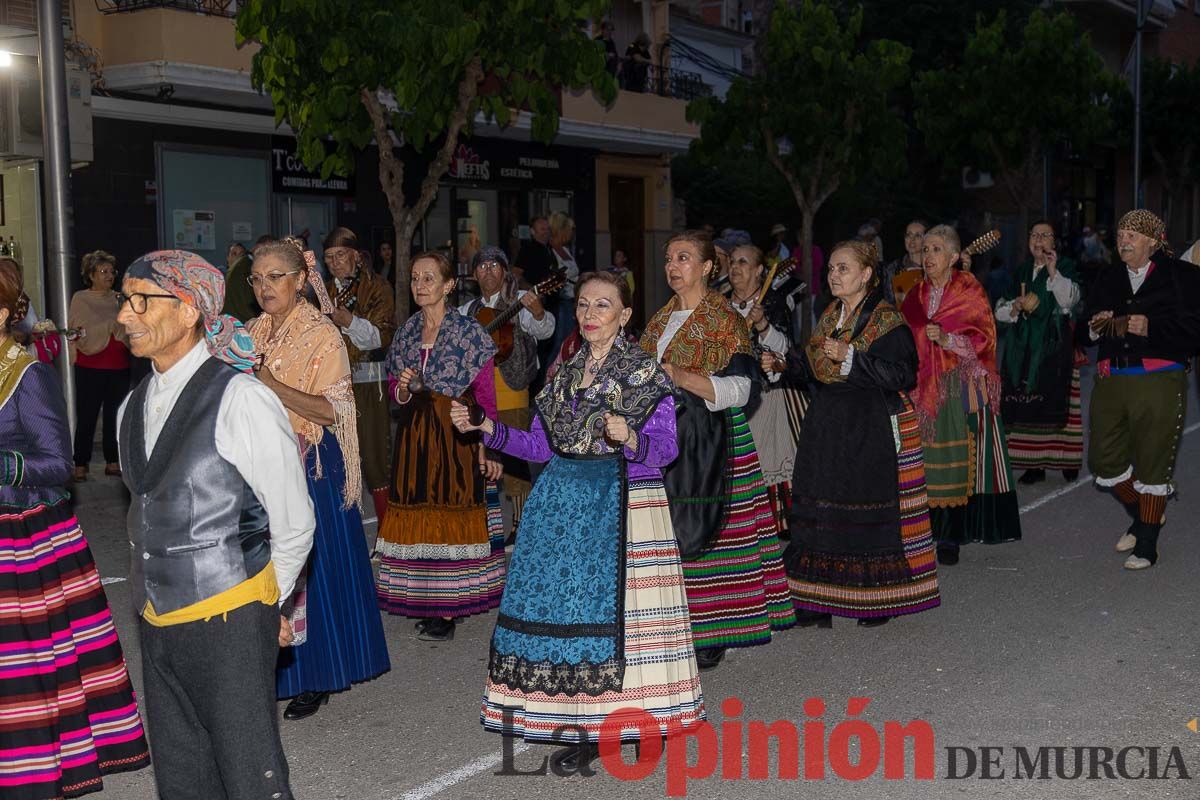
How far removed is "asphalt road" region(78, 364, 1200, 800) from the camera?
5.00 metres

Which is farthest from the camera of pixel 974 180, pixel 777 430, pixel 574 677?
pixel 974 180

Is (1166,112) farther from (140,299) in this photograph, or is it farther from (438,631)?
(140,299)

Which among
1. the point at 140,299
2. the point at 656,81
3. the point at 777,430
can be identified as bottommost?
the point at 777,430

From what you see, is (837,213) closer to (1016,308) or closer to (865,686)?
(1016,308)

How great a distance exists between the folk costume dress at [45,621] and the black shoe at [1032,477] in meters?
8.30

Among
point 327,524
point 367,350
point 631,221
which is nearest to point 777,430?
point 367,350

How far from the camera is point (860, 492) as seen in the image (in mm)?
7043

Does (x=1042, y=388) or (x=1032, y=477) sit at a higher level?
(x=1042, y=388)

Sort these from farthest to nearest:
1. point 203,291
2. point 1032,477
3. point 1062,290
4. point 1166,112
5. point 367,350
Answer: point 1166,112 → point 1032,477 → point 1062,290 → point 367,350 → point 203,291

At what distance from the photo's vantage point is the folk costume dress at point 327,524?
565 centimetres

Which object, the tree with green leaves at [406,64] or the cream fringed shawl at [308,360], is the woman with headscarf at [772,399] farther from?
the tree with green leaves at [406,64]

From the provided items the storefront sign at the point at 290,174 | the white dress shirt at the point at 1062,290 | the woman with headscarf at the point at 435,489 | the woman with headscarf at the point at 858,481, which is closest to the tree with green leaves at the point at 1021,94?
the storefront sign at the point at 290,174

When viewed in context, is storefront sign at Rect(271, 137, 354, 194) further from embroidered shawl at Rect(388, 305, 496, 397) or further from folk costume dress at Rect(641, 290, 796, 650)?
folk costume dress at Rect(641, 290, 796, 650)

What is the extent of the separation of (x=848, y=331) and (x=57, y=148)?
7.15 m
